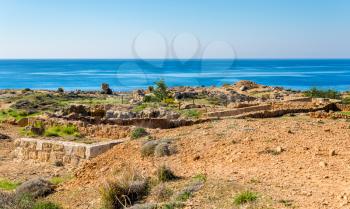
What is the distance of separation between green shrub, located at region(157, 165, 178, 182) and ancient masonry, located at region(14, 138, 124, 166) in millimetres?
4353

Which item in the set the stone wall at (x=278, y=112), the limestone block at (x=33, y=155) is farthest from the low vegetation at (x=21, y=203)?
the stone wall at (x=278, y=112)

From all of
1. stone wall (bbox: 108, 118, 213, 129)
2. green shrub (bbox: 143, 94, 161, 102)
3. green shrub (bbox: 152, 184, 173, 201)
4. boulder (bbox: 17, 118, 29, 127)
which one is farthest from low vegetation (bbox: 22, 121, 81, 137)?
green shrub (bbox: 143, 94, 161, 102)

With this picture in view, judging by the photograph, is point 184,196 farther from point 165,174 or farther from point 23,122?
point 23,122

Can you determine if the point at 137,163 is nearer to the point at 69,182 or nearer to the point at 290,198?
the point at 69,182

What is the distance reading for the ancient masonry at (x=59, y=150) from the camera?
13.8m

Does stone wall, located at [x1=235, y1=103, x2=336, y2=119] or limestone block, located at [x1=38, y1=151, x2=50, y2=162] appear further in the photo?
stone wall, located at [x1=235, y1=103, x2=336, y2=119]

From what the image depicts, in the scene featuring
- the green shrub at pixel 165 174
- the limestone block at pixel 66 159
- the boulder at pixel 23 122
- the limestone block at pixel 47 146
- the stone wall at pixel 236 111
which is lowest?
the boulder at pixel 23 122

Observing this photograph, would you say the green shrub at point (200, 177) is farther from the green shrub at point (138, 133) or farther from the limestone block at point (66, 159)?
the limestone block at point (66, 159)

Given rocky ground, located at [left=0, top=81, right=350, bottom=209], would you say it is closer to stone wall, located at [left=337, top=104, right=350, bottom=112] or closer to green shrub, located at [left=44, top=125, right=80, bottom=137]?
green shrub, located at [left=44, top=125, right=80, bottom=137]

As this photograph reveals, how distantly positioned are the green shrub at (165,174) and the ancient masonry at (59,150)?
4.35 meters

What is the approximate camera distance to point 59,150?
1475cm

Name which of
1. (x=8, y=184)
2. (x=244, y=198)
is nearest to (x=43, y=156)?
(x=8, y=184)

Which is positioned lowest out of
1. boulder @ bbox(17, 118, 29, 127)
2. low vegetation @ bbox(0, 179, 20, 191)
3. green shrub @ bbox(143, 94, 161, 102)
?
green shrub @ bbox(143, 94, 161, 102)

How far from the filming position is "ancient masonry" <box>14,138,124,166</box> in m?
13.8
